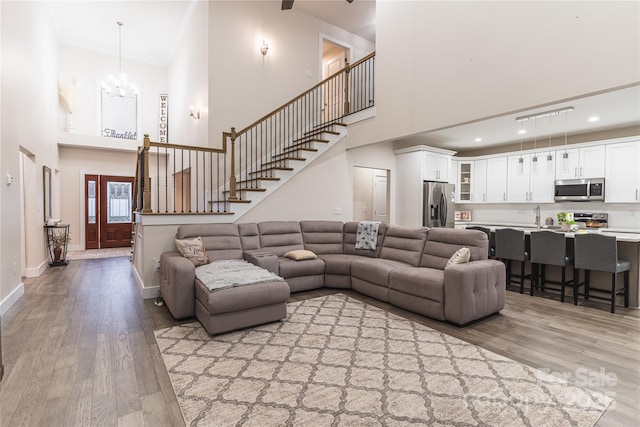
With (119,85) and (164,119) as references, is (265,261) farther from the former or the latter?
(164,119)

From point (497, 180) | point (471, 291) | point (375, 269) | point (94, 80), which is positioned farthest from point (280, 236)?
point (94, 80)

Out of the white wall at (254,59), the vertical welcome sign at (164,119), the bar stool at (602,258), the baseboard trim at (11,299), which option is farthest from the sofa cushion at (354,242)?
the vertical welcome sign at (164,119)

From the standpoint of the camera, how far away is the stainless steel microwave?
5535 mm

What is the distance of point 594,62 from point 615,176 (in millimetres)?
3334

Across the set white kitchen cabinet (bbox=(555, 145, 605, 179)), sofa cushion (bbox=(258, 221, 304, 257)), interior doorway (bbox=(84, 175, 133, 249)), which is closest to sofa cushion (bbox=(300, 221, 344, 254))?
sofa cushion (bbox=(258, 221, 304, 257))

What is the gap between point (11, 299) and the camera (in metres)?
3.88

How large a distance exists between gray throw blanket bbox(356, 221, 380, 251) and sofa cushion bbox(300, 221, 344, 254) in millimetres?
382

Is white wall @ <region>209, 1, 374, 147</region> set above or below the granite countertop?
above

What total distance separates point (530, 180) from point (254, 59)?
618 centimetres

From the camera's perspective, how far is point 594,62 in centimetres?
314

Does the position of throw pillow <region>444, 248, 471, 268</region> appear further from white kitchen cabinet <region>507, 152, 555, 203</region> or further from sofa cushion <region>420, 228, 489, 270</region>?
white kitchen cabinet <region>507, 152, 555, 203</region>

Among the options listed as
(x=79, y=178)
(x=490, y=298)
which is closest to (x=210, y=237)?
(x=490, y=298)

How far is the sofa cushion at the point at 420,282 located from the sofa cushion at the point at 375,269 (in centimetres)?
12

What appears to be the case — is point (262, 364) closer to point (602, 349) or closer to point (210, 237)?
point (210, 237)
